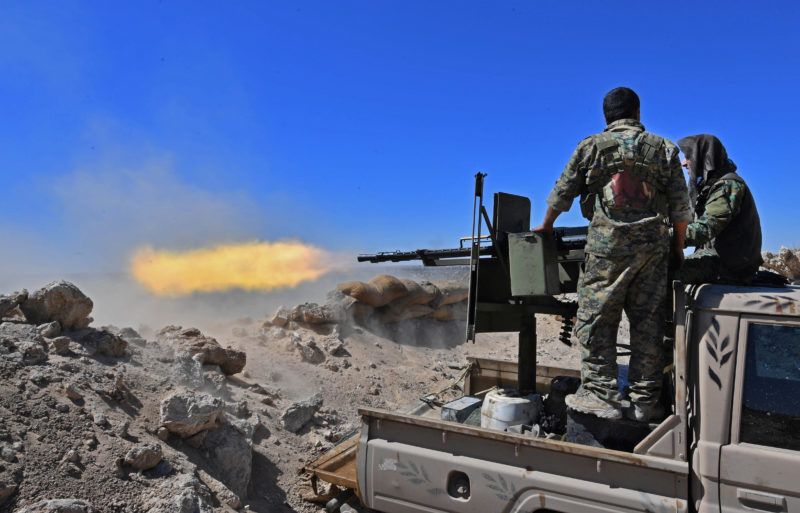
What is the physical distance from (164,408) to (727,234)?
433 cm

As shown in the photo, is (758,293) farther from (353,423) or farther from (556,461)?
(353,423)

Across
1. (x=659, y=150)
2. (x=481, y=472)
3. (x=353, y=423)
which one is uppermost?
(x=659, y=150)

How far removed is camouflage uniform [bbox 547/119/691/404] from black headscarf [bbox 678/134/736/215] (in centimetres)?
→ 69

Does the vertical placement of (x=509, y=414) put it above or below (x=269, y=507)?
above

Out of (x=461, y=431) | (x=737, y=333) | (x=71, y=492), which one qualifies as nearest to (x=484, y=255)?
(x=461, y=431)

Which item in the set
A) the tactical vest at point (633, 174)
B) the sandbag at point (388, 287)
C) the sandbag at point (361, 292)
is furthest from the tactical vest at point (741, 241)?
the sandbag at point (388, 287)

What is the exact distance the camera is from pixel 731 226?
3.45 m

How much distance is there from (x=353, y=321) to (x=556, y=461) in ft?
25.9

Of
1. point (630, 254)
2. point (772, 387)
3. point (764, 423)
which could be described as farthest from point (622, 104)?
point (764, 423)

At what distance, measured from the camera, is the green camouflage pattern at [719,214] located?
3.33 metres

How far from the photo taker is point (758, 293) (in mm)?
2566

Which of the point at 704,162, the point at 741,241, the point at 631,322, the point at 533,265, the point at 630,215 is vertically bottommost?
the point at 631,322

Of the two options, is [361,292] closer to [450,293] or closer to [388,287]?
[388,287]

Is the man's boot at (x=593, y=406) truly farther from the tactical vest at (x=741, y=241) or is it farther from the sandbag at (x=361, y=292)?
the sandbag at (x=361, y=292)
